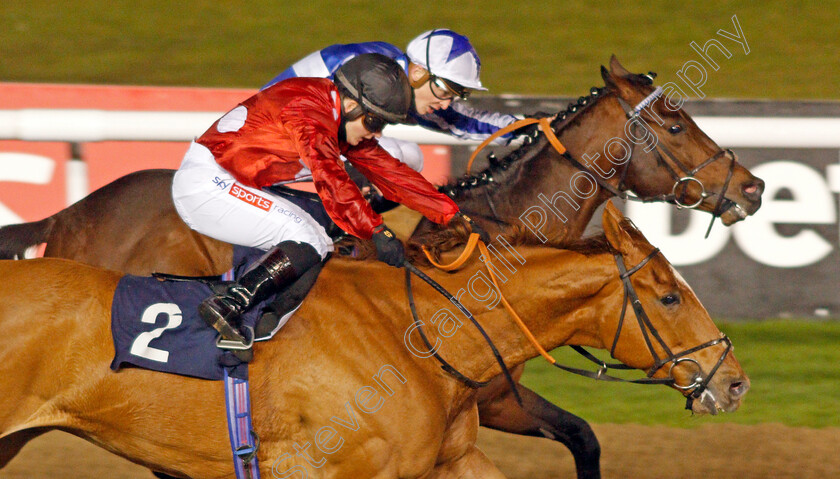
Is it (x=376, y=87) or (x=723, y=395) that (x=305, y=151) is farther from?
(x=723, y=395)

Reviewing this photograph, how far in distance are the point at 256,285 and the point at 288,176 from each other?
575mm

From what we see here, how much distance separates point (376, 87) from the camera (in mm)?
3369

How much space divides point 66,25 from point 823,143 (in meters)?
7.99

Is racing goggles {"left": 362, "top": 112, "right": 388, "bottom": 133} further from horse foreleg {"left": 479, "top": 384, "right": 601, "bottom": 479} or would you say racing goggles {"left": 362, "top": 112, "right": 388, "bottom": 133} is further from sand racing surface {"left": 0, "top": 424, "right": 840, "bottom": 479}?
sand racing surface {"left": 0, "top": 424, "right": 840, "bottom": 479}

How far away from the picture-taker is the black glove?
3.36 metres

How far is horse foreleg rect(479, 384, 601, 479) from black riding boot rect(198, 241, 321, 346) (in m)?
1.34

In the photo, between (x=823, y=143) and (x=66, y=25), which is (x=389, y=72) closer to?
(x=823, y=143)

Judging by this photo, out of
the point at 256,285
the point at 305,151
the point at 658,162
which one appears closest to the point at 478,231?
the point at 305,151

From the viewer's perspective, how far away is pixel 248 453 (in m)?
3.21

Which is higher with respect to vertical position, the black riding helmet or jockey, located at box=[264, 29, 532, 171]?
jockey, located at box=[264, 29, 532, 171]

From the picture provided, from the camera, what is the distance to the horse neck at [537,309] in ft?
11.0

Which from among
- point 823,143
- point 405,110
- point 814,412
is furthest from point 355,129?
point 823,143

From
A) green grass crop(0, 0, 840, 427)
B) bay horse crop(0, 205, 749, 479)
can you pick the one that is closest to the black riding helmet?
bay horse crop(0, 205, 749, 479)

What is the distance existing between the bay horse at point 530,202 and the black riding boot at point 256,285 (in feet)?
2.96
